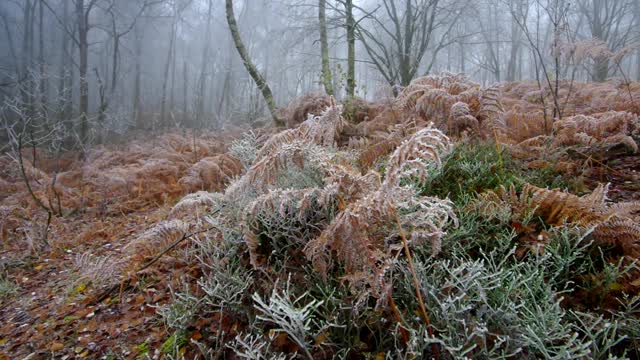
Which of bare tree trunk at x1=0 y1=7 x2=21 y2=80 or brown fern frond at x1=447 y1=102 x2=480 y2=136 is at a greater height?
bare tree trunk at x1=0 y1=7 x2=21 y2=80

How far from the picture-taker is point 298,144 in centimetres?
161

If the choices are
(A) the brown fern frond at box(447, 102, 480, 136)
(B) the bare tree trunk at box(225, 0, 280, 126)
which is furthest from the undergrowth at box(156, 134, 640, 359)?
(B) the bare tree trunk at box(225, 0, 280, 126)

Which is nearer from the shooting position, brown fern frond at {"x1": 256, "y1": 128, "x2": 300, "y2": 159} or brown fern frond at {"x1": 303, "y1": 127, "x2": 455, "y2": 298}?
brown fern frond at {"x1": 303, "y1": 127, "x2": 455, "y2": 298}

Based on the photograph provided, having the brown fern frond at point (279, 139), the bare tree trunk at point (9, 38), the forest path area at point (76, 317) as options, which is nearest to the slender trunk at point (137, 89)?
the bare tree trunk at point (9, 38)

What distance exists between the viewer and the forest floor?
1.77 m

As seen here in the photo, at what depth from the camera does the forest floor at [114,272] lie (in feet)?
5.80

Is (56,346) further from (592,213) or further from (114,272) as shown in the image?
(592,213)

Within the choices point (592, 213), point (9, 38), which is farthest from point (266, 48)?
point (592, 213)

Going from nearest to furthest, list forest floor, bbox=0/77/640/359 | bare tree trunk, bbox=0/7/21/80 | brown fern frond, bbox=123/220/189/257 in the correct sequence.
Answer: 1. forest floor, bbox=0/77/640/359
2. brown fern frond, bbox=123/220/189/257
3. bare tree trunk, bbox=0/7/21/80

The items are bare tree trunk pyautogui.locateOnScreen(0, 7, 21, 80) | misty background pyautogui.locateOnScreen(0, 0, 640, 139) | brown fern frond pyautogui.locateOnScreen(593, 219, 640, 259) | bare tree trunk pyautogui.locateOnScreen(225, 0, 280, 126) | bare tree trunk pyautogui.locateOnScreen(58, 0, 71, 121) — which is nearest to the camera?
brown fern frond pyautogui.locateOnScreen(593, 219, 640, 259)

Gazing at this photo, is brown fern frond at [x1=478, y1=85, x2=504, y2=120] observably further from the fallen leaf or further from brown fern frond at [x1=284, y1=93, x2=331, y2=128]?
brown fern frond at [x1=284, y1=93, x2=331, y2=128]

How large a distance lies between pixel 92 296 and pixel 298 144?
1.70m

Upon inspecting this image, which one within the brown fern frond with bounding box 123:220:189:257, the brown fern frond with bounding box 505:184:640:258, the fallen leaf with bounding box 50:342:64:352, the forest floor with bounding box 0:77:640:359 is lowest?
the fallen leaf with bounding box 50:342:64:352

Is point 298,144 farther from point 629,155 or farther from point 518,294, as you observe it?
point 629,155
